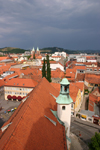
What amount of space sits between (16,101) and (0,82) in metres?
14.1

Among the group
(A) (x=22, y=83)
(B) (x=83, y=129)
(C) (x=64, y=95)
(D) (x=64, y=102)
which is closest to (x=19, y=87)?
(A) (x=22, y=83)

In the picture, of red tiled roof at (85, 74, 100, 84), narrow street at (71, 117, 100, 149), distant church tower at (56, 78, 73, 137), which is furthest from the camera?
red tiled roof at (85, 74, 100, 84)

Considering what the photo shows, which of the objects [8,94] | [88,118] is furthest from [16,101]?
[88,118]

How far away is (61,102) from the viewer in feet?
46.0

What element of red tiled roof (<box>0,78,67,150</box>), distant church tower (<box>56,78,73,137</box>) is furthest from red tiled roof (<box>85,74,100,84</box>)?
red tiled roof (<box>0,78,67,150</box>)

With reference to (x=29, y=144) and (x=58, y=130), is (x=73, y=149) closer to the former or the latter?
(x=58, y=130)

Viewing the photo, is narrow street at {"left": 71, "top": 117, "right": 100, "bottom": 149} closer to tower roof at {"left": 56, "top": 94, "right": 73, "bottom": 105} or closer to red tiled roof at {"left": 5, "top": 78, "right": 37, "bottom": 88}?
tower roof at {"left": 56, "top": 94, "right": 73, "bottom": 105}

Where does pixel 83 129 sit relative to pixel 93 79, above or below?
below

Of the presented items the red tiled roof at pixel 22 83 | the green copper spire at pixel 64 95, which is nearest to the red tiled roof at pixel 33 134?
the green copper spire at pixel 64 95

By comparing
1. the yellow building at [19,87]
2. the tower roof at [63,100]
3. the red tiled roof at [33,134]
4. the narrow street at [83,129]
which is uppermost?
the tower roof at [63,100]

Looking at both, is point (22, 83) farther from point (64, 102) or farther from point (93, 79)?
point (64, 102)

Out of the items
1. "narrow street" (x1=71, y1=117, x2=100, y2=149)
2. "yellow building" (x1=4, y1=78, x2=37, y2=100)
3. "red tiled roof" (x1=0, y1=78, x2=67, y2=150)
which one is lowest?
"narrow street" (x1=71, y1=117, x2=100, y2=149)

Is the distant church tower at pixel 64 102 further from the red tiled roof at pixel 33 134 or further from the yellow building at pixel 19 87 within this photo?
the yellow building at pixel 19 87

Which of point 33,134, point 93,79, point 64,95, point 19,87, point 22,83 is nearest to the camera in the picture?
point 33,134
